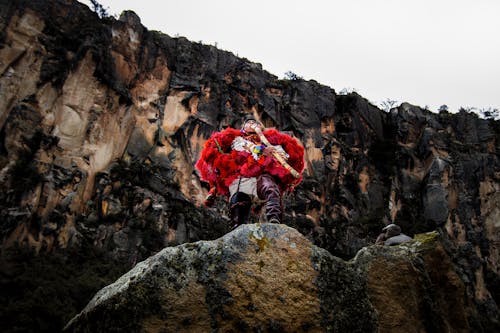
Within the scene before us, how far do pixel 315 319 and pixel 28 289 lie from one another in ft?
48.5

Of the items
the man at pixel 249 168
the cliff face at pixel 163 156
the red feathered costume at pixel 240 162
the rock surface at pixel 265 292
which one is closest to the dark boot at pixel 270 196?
the man at pixel 249 168

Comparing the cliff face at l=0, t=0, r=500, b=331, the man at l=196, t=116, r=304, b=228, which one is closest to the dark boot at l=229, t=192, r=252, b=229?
the man at l=196, t=116, r=304, b=228

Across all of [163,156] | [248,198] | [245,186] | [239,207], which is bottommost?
[239,207]

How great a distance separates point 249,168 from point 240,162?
0.73ft

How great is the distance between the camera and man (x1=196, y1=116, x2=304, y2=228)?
462 centimetres

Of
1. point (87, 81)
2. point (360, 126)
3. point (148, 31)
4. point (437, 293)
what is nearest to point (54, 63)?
point (87, 81)

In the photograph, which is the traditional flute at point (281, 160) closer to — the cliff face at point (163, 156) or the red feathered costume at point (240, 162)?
the red feathered costume at point (240, 162)

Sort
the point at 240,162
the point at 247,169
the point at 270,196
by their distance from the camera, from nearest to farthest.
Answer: the point at 270,196 < the point at 247,169 < the point at 240,162

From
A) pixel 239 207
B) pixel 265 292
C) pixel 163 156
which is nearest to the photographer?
pixel 265 292

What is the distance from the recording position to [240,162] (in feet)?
16.4

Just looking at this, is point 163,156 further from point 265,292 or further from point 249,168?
point 265,292

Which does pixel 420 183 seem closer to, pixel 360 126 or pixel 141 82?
pixel 360 126

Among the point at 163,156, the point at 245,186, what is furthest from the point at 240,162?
the point at 163,156

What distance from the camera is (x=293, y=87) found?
3400cm
